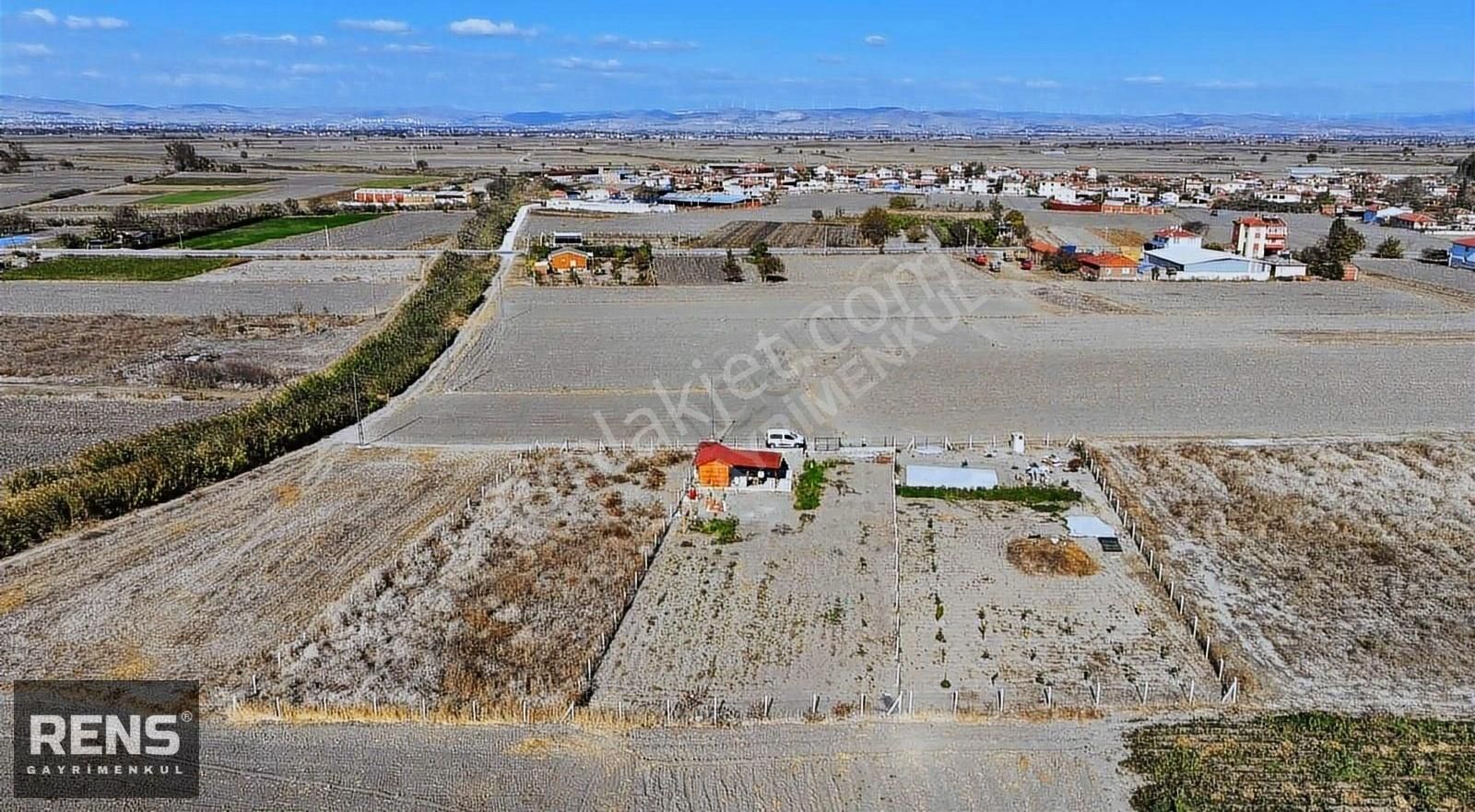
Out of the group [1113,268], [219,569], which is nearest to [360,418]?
[219,569]

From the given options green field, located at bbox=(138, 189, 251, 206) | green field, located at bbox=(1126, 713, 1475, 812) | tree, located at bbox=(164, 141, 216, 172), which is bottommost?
green field, located at bbox=(1126, 713, 1475, 812)

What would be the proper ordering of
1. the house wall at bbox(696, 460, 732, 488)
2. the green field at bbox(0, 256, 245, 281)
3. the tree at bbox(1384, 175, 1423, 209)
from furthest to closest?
the tree at bbox(1384, 175, 1423, 209) < the green field at bbox(0, 256, 245, 281) < the house wall at bbox(696, 460, 732, 488)

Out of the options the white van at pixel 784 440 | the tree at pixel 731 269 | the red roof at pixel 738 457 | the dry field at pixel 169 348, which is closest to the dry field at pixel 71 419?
the dry field at pixel 169 348

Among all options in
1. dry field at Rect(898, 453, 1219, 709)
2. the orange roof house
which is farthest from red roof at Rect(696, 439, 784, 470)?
the orange roof house

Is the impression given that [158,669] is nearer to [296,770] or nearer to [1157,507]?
[296,770]

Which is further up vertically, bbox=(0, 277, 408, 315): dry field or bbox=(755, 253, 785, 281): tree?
bbox=(755, 253, 785, 281): tree

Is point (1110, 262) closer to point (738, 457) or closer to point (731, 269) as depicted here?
point (731, 269)

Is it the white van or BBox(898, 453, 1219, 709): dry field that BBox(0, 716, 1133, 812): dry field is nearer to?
BBox(898, 453, 1219, 709): dry field
